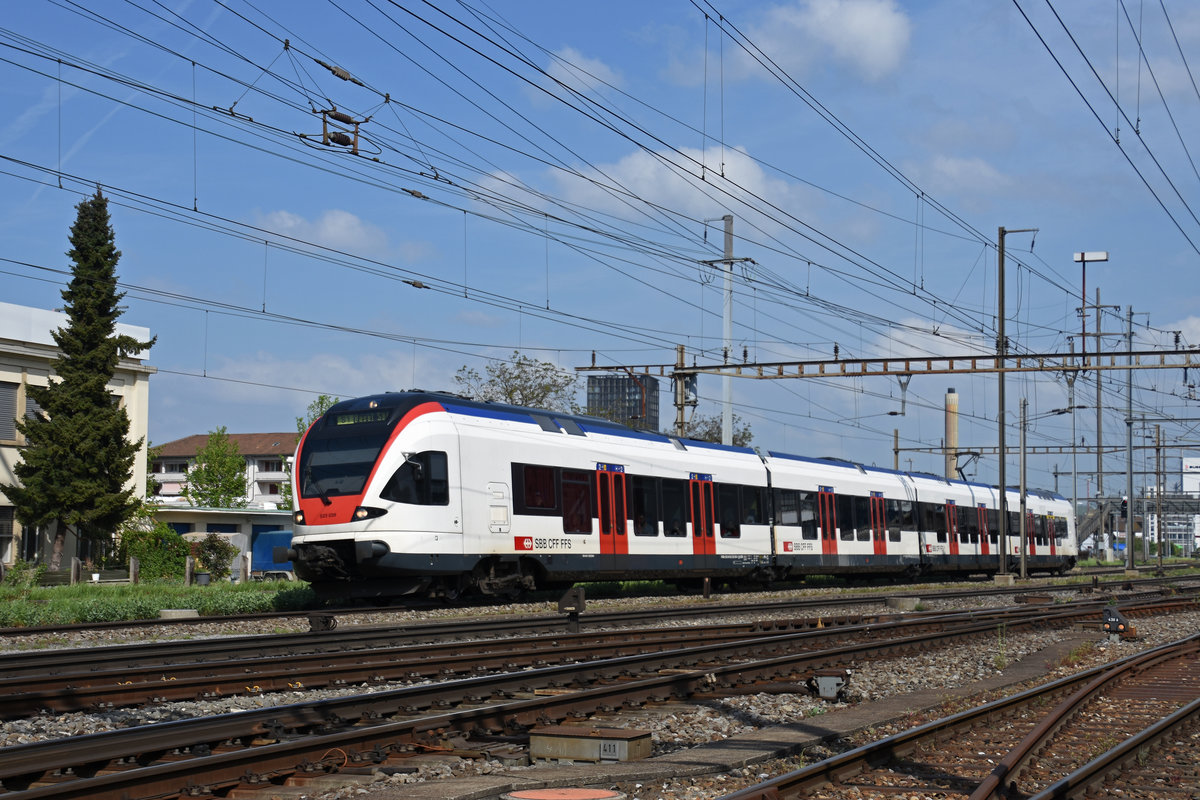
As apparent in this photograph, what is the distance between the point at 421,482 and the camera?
1991cm

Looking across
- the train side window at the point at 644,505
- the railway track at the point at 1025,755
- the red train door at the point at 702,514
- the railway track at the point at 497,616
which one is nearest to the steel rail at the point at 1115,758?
the railway track at the point at 1025,755

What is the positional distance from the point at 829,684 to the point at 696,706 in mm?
1309

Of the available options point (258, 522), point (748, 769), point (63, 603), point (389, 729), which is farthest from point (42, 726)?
point (258, 522)

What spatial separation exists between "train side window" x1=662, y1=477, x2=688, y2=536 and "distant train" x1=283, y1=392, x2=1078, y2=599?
0.14 feet

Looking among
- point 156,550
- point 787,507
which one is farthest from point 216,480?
point 787,507

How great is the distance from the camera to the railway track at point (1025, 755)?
23.8 feet

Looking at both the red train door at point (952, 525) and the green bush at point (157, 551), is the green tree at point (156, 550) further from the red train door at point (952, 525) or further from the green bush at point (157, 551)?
the red train door at point (952, 525)

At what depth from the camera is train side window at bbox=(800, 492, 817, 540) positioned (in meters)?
31.0

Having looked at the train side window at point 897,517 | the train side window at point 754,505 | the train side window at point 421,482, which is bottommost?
the train side window at point 897,517

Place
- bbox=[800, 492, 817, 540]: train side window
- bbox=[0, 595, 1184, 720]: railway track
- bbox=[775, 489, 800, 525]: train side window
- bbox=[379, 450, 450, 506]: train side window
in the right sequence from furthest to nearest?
1. bbox=[800, 492, 817, 540]: train side window
2. bbox=[775, 489, 800, 525]: train side window
3. bbox=[379, 450, 450, 506]: train side window
4. bbox=[0, 595, 1184, 720]: railway track

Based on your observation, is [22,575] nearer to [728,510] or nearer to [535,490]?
[535,490]

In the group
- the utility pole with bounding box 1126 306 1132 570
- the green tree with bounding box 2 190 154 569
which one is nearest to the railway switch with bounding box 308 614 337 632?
the green tree with bounding box 2 190 154 569

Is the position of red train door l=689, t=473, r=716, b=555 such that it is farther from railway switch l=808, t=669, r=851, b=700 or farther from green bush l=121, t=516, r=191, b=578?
green bush l=121, t=516, r=191, b=578

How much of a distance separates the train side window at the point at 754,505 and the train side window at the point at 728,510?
307mm
